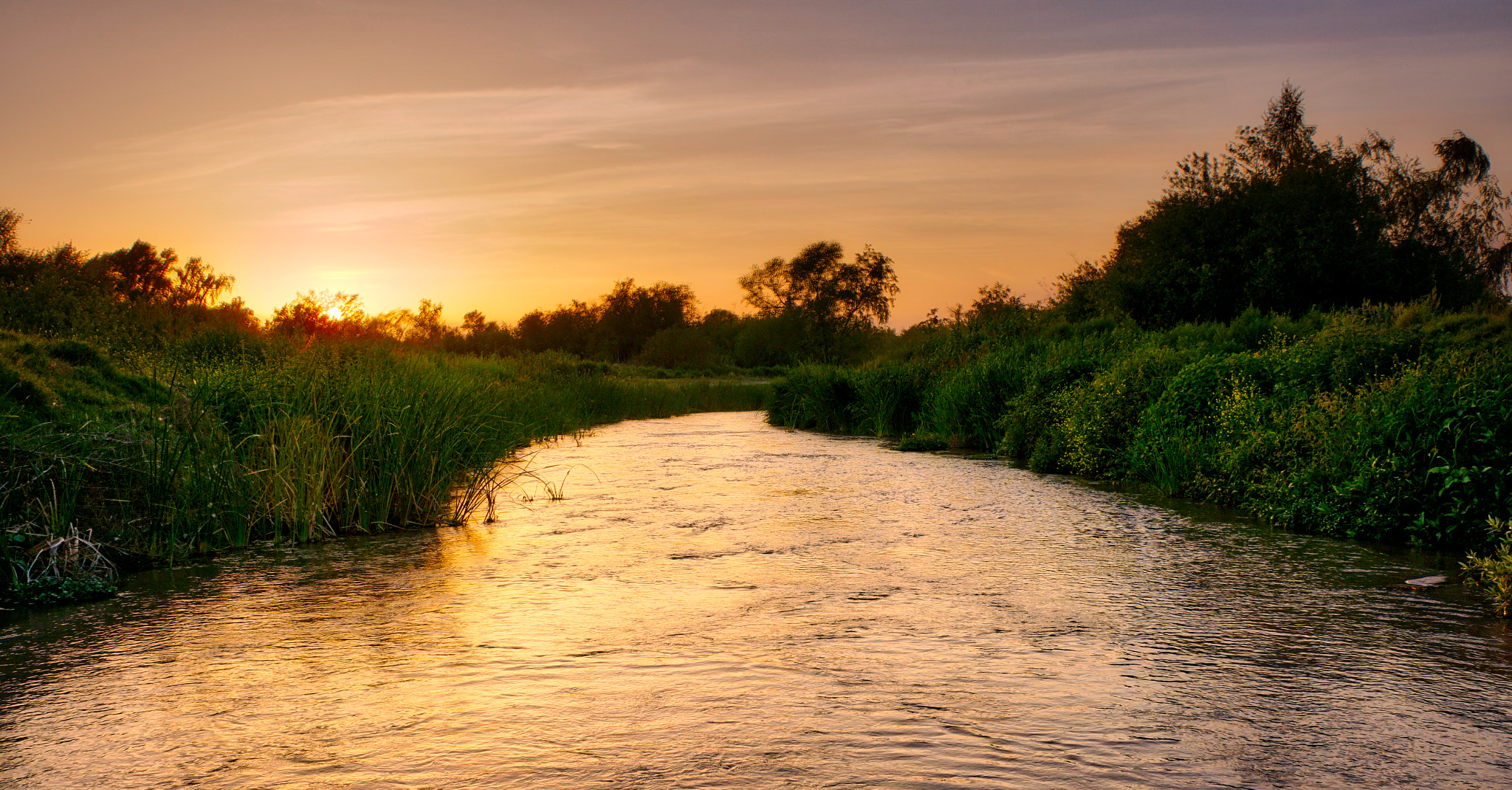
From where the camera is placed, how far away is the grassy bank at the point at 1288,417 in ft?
25.0

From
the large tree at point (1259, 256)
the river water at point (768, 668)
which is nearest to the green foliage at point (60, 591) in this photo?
the river water at point (768, 668)

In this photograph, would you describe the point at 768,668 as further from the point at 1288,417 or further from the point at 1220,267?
the point at 1220,267

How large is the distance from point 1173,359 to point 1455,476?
633 cm

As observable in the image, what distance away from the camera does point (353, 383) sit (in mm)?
8844

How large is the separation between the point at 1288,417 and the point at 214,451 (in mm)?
10071

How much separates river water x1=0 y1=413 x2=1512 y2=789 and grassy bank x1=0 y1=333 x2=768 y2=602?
17.7 inches

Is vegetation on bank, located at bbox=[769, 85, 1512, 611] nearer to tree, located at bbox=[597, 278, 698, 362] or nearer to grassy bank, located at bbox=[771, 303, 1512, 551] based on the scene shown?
grassy bank, located at bbox=[771, 303, 1512, 551]

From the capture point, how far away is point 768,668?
15.4 feet

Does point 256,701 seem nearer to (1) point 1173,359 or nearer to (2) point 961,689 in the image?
(2) point 961,689

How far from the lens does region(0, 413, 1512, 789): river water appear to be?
11.6ft

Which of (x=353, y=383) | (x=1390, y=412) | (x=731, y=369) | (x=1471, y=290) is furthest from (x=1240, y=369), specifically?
(x=731, y=369)

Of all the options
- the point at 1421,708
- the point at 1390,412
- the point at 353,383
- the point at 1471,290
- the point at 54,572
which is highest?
the point at 1471,290

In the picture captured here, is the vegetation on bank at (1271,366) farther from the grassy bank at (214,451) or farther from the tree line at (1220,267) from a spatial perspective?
the grassy bank at (214,451)

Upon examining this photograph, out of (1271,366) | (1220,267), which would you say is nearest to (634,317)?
(1220,267)
